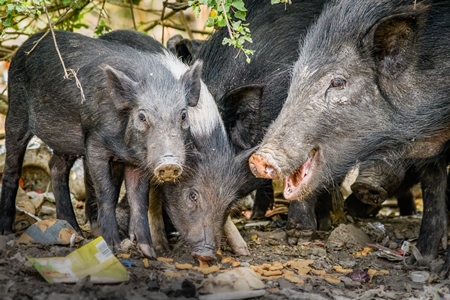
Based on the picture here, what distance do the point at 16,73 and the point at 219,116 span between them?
174 centimetres

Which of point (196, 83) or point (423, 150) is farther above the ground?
point (196, 83)

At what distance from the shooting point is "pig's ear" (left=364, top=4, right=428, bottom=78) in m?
5.52

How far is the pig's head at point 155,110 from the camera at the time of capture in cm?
538

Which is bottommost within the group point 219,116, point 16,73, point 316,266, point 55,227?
point 316,266

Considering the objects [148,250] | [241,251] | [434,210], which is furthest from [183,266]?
[434,210]

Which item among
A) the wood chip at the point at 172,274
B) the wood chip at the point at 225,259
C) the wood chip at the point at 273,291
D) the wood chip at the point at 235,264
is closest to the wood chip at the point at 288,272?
the wood chip at the point at 235,264

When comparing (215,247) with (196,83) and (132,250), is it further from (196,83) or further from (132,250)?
(196,83)

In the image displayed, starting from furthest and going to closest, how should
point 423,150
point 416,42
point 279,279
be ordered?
point 423,150, point 416,42, point 279,279

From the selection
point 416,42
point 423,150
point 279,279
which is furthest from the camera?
point 423,150

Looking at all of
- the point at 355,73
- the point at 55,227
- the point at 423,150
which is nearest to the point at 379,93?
the point at 355,73

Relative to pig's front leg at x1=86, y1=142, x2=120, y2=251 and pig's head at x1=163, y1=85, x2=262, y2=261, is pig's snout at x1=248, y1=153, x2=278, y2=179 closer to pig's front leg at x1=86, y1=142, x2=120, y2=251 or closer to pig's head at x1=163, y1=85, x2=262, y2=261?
pig's head at x1=163, y1=85, x2=262, y2=261

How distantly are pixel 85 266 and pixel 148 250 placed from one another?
88cm

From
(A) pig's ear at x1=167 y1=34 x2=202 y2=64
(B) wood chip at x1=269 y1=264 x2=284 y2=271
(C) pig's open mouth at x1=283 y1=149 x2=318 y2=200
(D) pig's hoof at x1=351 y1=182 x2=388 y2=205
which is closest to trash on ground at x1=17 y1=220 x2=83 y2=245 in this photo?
(B) wood chip at x1=269 y1=264 x2=284 y2=271

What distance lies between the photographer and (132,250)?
572 centimetres
